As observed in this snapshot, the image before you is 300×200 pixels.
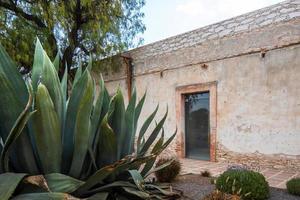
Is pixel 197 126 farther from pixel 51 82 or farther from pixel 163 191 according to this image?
pixel 51 82

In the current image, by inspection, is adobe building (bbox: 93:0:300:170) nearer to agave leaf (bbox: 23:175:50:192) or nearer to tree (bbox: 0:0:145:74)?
tree (bbox: 0:0:145:74)

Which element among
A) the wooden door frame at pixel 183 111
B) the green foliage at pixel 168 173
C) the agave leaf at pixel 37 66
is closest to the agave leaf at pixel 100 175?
the agave leaf at pixel 37 66

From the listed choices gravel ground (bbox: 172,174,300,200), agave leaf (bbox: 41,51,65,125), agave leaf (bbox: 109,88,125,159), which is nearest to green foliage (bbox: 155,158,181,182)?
gravel ground (bbox: 172,174,300,200)

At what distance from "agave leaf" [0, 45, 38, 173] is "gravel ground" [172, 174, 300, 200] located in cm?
252

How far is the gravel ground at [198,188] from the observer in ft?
13.1

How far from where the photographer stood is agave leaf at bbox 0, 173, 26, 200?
1.07m

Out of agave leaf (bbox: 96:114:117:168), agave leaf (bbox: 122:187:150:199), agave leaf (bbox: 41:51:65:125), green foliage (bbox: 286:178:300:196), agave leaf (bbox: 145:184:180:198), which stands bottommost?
green foliage (bbox: 286:178:300:196)

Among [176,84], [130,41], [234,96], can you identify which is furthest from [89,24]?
[234,96]

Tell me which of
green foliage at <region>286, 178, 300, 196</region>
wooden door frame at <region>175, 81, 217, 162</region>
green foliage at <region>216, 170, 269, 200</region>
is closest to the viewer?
green foliage at <region>216, 170, 269, 200</region>

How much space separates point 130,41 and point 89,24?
1704mm

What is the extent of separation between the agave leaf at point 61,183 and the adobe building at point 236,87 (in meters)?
5.93

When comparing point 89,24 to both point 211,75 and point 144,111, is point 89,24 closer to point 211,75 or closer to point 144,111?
point 144,111

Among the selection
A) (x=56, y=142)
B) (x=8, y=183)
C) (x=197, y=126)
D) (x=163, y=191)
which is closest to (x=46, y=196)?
(x=8, y=183)

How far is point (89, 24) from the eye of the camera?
8.57 meters
